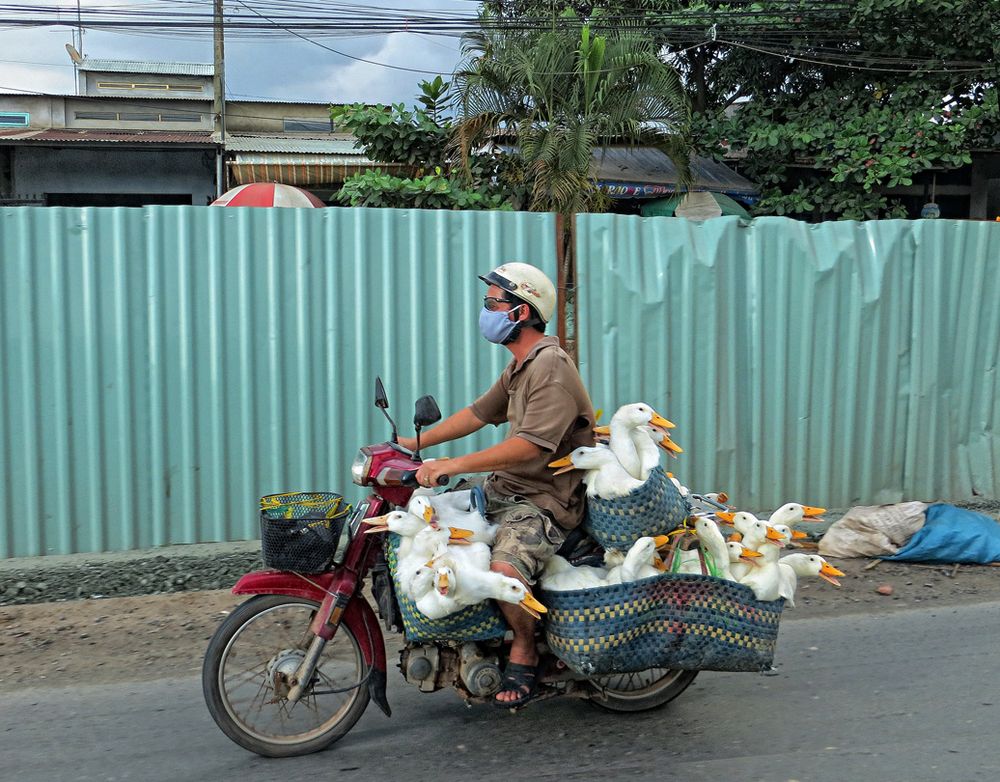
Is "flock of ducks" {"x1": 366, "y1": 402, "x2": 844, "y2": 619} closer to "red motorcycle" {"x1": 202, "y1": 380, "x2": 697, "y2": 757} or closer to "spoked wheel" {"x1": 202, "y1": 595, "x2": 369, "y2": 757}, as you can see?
"red motorcycle" {"x1": 202, "y1": 380, "x2": 697, "y2": 757}

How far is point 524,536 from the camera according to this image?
326cm

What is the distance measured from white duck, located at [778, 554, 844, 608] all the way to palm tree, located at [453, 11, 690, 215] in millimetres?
7987

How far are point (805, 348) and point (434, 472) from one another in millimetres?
4007

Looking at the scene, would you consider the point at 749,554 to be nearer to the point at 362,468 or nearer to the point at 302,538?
the point at 362,468

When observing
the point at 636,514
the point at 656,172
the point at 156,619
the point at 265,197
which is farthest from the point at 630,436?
the point at 656,172

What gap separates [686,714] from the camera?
3855 mm

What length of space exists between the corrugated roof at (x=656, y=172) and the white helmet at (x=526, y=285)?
420 inches

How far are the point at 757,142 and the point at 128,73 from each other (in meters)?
15.4

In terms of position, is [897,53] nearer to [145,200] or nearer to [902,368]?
[902,368]

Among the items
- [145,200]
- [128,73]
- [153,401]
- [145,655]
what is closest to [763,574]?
[145,655]

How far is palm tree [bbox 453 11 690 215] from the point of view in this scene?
11234mm

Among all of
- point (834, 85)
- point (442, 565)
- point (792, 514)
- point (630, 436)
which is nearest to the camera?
point (442, 565)

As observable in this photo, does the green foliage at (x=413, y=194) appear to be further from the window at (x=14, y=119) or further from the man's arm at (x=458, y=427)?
the window at (x=14, y=119)

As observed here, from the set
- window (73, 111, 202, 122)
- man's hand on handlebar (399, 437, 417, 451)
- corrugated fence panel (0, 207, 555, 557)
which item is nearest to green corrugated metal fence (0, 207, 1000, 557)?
corrugated fence panel (0, 207, 555, 557)
